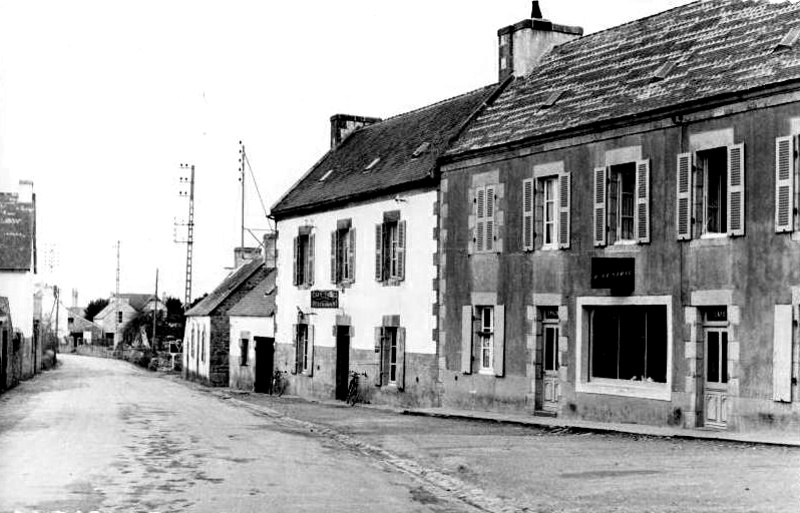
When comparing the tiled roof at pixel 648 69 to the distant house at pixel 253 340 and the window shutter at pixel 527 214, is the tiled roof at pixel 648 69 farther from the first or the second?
the distant house at pixel 253 340

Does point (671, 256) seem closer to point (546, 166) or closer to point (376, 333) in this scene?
point (546, 166)

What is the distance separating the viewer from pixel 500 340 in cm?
2430

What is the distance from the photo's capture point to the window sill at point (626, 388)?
19572 mm

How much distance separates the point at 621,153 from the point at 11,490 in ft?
43.8

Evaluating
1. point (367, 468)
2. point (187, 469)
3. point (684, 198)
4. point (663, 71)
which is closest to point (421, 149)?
point (663, 71)

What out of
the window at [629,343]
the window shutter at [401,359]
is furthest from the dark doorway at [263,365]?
the window at [629,343]

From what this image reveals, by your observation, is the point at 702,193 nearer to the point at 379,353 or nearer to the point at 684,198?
the point at 684,198

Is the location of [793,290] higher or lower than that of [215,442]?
higher

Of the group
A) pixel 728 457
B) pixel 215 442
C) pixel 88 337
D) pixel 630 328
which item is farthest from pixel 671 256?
pixel 88 337

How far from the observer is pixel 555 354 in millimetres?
22891

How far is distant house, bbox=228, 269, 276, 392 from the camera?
136 feet

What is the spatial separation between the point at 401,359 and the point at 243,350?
16127 mm

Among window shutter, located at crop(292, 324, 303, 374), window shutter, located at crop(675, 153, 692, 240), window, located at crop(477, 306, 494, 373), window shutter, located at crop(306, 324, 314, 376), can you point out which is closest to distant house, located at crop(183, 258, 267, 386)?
window shutter, located at crop(292, 324, 303, 374)

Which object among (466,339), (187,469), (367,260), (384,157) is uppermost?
(384,157)
